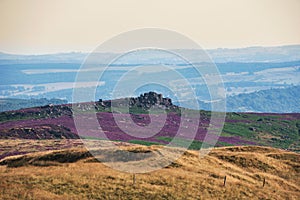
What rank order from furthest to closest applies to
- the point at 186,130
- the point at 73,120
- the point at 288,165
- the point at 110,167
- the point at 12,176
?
1. the point at 73,120
2. the point at 186,130
3. the point at 288,165
4. the point at 110,167
5. the point at 12,176

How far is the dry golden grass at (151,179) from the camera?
155 feet

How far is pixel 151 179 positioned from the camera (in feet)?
169

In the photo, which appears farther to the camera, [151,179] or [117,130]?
[117,130]

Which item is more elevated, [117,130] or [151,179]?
[151,179]

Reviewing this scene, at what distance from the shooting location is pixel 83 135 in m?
149

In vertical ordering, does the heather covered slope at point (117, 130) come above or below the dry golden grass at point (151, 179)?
below

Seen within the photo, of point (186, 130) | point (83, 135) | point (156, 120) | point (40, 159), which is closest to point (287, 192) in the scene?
point (40, 159)

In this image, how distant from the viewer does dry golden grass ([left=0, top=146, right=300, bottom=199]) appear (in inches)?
1863

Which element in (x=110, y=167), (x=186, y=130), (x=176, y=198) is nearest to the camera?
(x=176, y=198)

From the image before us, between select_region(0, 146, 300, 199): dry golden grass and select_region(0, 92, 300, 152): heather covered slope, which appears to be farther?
select_region(0, 92, 300, 152): heather covered slope

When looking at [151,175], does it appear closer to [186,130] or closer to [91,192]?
[91,192]

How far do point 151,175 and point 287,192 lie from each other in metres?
17.8

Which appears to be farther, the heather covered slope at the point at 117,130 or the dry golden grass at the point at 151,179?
the heather covered slope at the point at 117,130

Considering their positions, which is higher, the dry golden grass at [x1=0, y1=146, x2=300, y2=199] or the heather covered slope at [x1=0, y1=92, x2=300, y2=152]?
the dry golden grass at [x1=0, y1=146, x2=300, y2=199]
